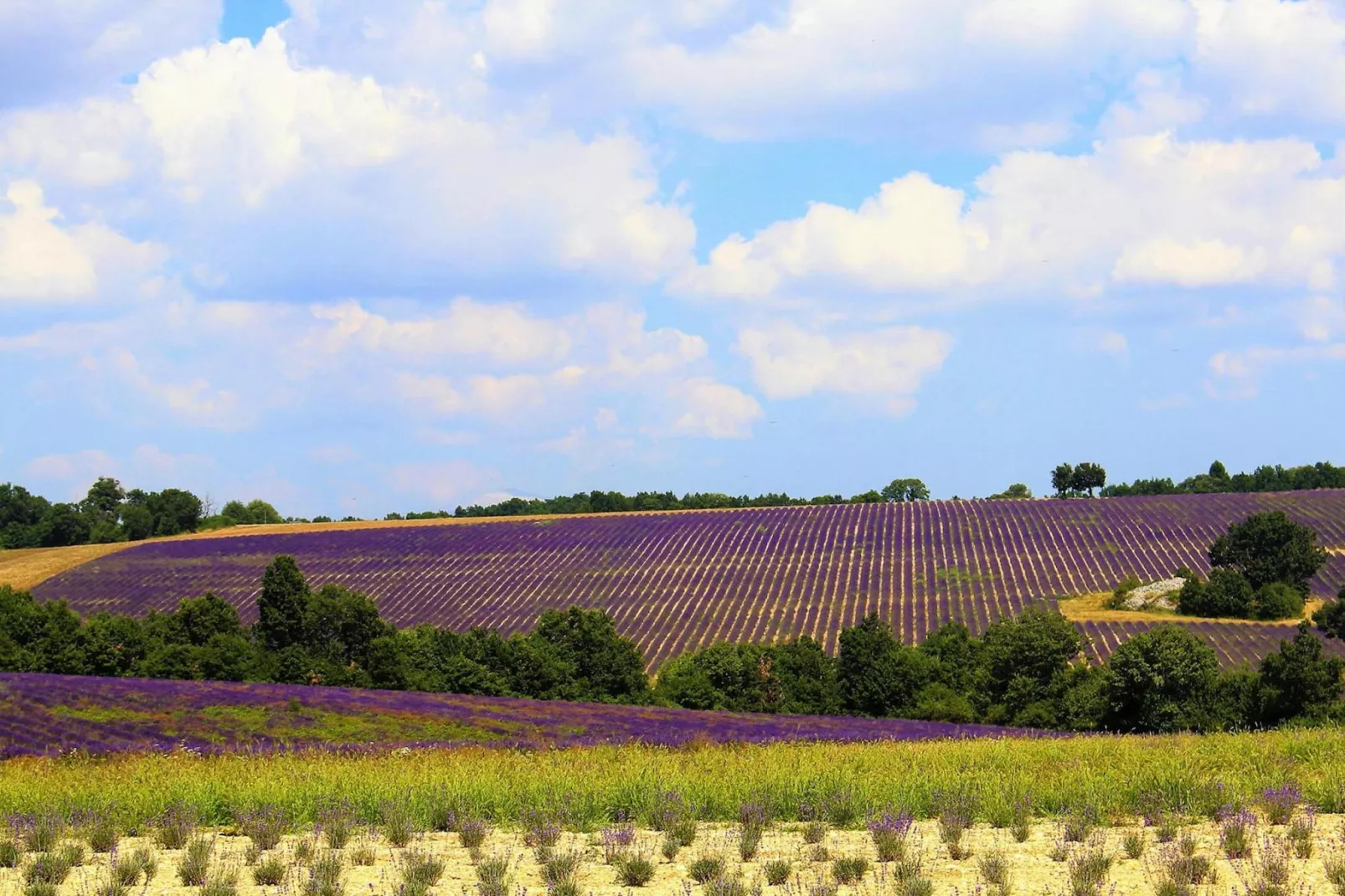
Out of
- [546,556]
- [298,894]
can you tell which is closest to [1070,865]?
[298,894]

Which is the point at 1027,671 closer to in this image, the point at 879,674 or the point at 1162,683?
the point at 879,674

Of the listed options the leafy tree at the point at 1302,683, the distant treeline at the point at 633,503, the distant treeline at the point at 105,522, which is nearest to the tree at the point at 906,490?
the distant treeline at the point at 633,503

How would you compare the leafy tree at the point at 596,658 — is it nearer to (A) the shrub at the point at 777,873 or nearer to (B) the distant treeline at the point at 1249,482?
(A) the shrub at the point at 777,873

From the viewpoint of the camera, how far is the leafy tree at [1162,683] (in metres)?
38.7

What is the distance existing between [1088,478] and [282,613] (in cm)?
11757

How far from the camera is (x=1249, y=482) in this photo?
489 feet

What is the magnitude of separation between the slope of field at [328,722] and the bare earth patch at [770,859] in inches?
415

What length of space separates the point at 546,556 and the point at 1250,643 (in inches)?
2039

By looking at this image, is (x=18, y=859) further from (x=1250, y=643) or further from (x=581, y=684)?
(x=1250, y=643)

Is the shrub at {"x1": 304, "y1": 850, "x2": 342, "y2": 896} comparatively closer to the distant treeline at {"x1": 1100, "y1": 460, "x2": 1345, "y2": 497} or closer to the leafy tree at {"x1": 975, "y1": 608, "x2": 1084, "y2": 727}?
the leafy tree at {"x1": 975, "y1": 608, "x2": 1084, "y2": 727}

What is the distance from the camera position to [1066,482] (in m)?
154

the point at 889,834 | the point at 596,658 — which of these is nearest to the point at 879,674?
the point at 596,658

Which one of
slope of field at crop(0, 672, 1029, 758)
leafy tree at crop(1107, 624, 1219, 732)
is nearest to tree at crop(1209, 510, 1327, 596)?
leafy tree at crop(1107, 624, 1219, 732)

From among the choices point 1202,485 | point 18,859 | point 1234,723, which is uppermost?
point 1202,485
